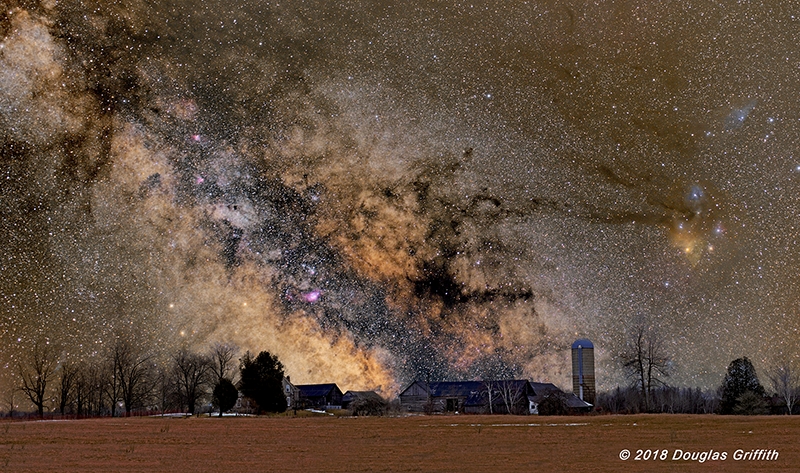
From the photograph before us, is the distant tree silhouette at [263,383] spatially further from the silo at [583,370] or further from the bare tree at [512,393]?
the silo at [583,370]

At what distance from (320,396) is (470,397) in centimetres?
3068

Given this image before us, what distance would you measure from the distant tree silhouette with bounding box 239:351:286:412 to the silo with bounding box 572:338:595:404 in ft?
136

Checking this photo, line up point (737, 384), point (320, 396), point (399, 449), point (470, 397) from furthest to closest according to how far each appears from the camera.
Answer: point (320, 396) → point (470, 397) → point (737, 384) → point (399, 449)

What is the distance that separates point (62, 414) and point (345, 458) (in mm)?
85013

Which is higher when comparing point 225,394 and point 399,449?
point 399,449

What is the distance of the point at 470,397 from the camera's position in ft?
319

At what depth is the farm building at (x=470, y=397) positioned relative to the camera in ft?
292

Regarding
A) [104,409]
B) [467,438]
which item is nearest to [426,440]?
[467,438]

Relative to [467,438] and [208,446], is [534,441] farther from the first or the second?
[208,446]

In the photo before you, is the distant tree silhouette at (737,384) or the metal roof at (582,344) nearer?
the distant tree silhouette at (737,384)

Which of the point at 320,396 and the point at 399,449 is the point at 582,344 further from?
the point at 399,449

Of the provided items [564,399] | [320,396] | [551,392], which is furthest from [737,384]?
[320,396]

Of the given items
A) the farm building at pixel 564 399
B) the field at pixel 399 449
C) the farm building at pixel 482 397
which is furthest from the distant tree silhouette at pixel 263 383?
the field at pixel 399 449

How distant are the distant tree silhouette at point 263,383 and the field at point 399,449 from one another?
128 feet
